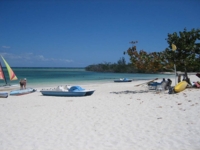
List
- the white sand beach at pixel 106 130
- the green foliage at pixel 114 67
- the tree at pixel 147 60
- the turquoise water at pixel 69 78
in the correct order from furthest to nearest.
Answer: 1. the green foliage at pixel 114 67
2. the turquoise water at pixel 69 78
3. the tree at pixel 147 60
4. the white sand beach at pixel 106 130

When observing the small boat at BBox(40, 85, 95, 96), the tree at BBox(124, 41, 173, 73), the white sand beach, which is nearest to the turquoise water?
the small boat at BBox(40, 85, 95, 96)

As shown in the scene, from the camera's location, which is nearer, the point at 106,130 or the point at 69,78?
the point at 106,130

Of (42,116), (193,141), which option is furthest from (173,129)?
(42,116)

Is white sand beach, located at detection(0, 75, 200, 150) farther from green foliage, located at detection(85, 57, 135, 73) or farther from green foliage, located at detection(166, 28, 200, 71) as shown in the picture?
green foliage, located at detection(85, 57, 135, 73)

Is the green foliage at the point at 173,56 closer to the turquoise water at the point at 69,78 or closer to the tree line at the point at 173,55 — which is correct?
the tree line at the point at 173,55

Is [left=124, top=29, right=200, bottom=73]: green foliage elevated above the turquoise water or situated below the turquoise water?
above

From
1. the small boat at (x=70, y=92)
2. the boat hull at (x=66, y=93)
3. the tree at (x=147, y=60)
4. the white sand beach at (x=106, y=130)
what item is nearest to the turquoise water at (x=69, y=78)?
the boat hull at (x=66, y=93)

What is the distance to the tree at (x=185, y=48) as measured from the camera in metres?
14.5

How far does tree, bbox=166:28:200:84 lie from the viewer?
47.7 ft

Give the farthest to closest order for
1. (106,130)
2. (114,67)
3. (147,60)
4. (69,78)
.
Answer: (114,67), (69,78), (147,60), (106,130)

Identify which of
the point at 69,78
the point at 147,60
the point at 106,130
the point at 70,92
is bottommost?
the point at 106,130

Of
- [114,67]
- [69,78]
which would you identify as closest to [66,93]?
[69,78]

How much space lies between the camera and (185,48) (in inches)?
A: 566

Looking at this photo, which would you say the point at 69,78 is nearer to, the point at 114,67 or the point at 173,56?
the point at 173,56
